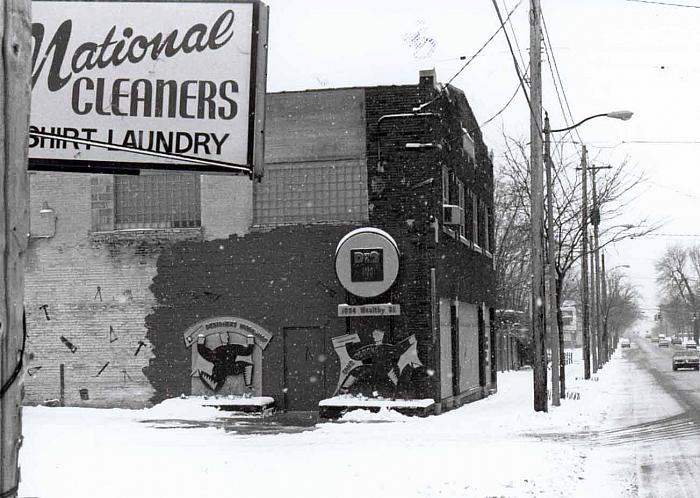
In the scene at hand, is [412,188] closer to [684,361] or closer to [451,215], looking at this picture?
[451,215]

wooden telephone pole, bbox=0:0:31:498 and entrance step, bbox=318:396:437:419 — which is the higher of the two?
wooden telephone pole, bbox=0:0:31:498

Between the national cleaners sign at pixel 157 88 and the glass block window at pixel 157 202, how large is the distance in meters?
12.7

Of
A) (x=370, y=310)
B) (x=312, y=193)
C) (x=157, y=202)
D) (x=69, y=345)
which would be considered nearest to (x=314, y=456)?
(x=370, y=310)

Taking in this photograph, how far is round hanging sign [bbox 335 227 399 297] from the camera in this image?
20125 mm

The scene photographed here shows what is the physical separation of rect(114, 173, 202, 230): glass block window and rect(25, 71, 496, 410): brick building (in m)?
0.04

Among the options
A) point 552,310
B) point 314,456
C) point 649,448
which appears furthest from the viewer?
point 552,310

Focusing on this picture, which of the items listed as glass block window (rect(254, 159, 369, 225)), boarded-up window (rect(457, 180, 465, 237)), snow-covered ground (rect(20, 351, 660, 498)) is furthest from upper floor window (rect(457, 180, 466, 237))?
snow-covered ground (rect(20, 351, 660, 498))

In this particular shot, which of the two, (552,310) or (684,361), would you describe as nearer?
(552,310)

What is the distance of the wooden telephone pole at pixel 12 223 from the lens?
3504mm

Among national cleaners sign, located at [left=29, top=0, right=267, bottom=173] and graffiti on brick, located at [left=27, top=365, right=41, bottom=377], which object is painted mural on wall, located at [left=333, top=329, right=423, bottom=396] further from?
national cleaners sign, located at [left=29, top=0, right=267, bottom=173]

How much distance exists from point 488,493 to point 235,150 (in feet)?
16.4

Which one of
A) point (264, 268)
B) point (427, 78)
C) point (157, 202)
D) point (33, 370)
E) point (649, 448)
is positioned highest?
point (427, 78)

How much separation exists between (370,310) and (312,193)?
3403mm

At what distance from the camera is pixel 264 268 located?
838 inches
